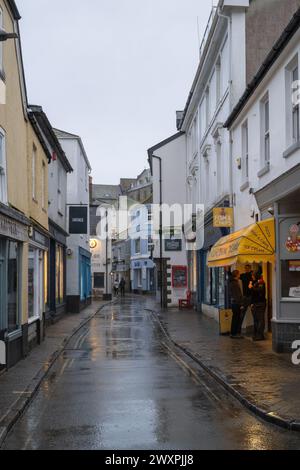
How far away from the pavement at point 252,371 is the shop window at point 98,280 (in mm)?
38571

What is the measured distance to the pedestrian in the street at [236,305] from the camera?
1825cm

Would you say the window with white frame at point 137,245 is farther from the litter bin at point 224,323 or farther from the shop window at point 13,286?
the shop window at point 13,286

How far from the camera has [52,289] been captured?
26.6 meters

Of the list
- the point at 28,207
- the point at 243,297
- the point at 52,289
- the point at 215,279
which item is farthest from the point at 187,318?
the point at 28,207

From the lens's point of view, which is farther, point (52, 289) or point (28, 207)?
point (52, 289)

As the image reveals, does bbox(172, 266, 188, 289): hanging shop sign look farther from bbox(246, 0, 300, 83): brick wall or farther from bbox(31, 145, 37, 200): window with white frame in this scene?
bbox(31, 145, 37, 200): window with white frame

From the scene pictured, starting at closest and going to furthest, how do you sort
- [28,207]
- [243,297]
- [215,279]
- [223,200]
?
[28,207]
[243,297]
[223,200]
[215,279]

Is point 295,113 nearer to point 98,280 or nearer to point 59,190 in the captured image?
point 59,190

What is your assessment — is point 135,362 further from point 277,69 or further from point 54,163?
point 54,163

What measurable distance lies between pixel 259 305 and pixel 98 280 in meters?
44.8

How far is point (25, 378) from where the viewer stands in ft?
39.2

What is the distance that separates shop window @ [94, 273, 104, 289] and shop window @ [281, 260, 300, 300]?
149 ft

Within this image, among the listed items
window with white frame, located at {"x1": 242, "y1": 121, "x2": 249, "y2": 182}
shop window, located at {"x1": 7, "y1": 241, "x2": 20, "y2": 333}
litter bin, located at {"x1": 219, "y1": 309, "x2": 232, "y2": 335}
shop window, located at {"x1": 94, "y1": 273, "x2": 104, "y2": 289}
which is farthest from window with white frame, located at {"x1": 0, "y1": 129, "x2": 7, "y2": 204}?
shop window, located at {"x1": 94, "y1": 273, "x2": 104, "y2": 289}

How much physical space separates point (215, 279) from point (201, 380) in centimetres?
1475
